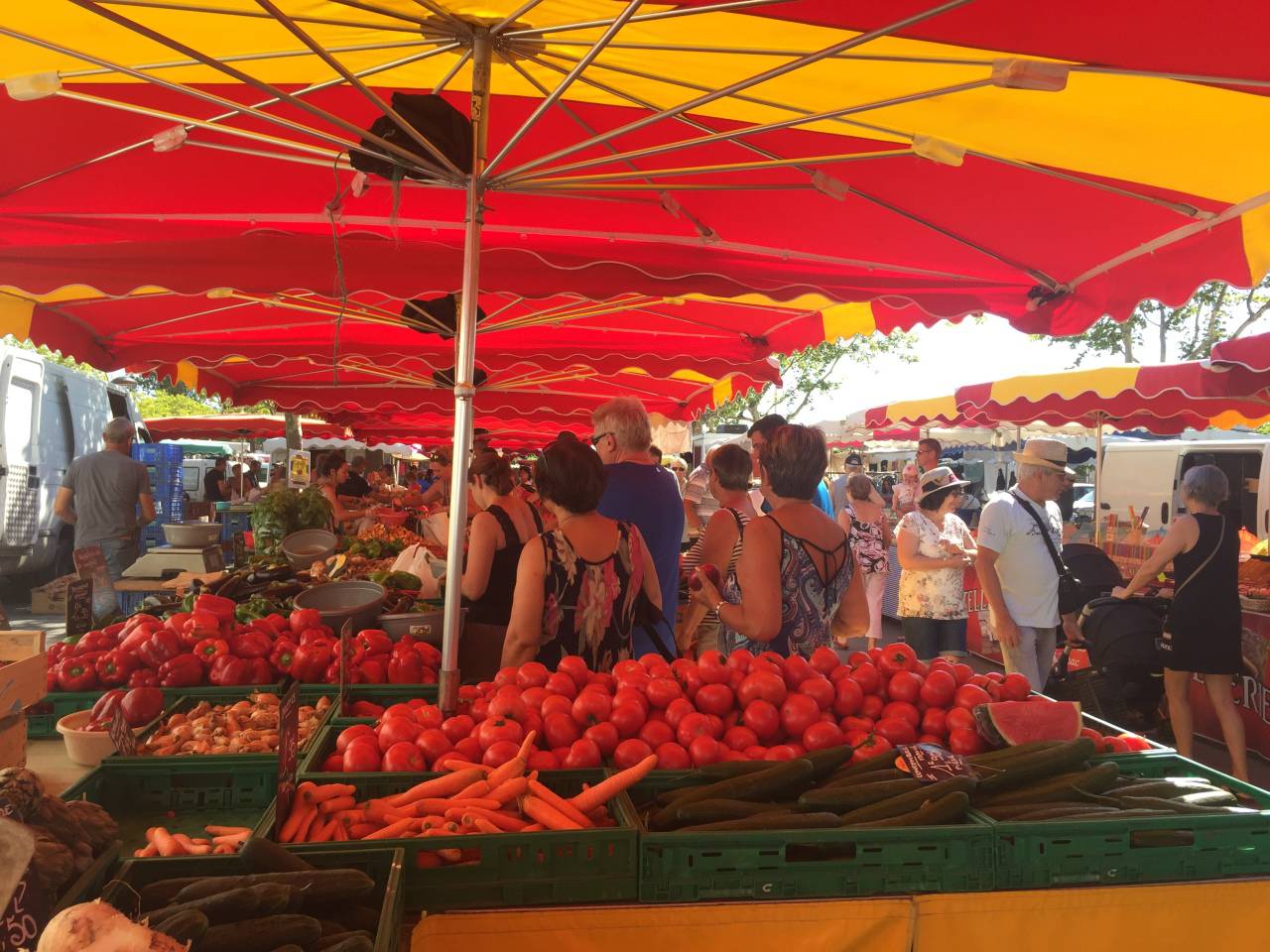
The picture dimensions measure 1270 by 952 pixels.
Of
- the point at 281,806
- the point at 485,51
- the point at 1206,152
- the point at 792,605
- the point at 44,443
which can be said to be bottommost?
the point at 281,806

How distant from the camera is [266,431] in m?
27.2

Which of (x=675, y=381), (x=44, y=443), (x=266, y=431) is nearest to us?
(x=675, y=381)

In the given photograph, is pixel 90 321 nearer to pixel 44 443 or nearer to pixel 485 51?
pixel 485 51

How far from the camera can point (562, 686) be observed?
3.09 m

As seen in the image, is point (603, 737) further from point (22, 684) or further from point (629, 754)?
point (22, 684)

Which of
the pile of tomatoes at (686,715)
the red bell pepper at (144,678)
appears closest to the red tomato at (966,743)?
the pile of tomatoes at (686,715)

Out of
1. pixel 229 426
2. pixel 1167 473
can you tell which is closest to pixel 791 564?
pixel 1167 473

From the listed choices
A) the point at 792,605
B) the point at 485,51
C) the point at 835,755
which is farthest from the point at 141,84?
the point at 835,755

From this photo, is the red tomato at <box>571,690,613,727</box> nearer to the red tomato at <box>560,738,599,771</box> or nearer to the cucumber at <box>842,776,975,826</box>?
the red tomato at <box>560,738,599,771</box>

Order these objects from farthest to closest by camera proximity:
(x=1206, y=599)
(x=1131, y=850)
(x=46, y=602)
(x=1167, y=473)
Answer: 1. (x=1167, y=473)
2. (x=46, y=602)
3. (x=1206, y=599)
4. (x=1131, y=850)

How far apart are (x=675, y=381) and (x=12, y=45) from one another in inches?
304

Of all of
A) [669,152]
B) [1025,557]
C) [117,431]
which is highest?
[669,152]

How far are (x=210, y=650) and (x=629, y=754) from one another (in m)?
2.08

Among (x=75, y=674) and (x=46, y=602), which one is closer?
(x=75, y=674)
